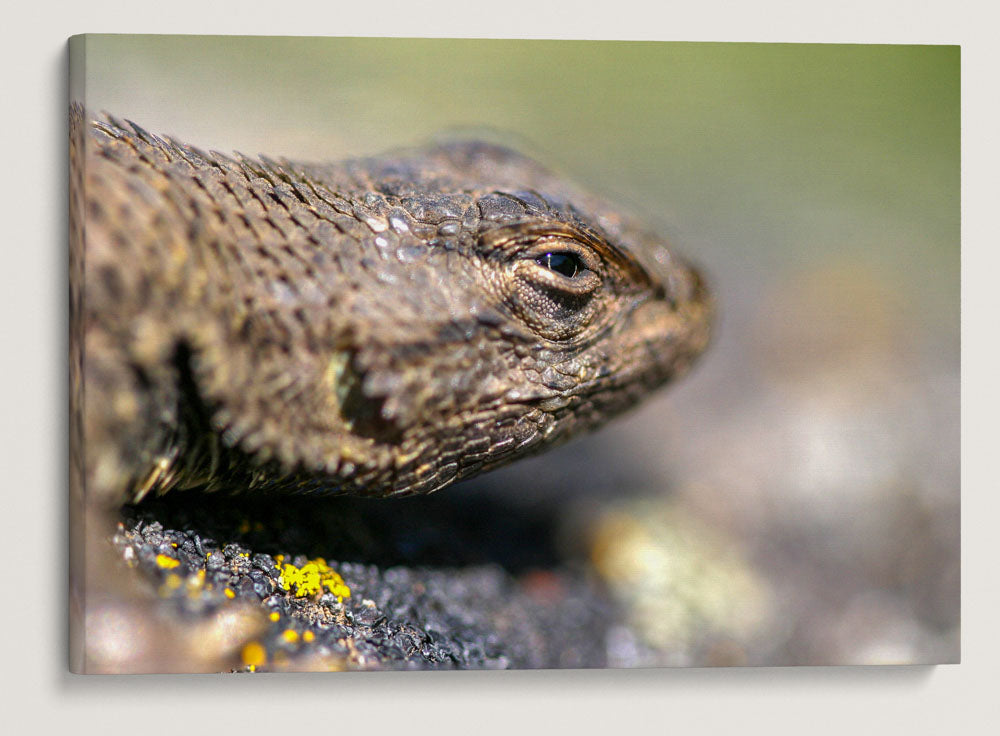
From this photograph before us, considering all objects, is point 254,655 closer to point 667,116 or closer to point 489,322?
point 489,322

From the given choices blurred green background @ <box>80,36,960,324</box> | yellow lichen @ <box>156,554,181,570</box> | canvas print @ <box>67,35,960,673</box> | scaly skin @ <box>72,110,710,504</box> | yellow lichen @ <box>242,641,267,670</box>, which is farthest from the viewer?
blurred green background @ <box>80,36,960,324</box>

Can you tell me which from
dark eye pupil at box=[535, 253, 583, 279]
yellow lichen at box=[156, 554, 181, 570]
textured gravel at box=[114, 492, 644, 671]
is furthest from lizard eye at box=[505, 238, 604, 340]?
yellow lichen at box=[156, 554, 181, 570]

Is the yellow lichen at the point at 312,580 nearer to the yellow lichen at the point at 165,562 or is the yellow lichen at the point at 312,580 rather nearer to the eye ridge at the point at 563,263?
the yellow lichen at the point at 165,562

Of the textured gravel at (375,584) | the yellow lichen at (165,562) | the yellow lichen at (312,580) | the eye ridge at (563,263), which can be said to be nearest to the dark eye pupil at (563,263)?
the eye ridge at (563,263)

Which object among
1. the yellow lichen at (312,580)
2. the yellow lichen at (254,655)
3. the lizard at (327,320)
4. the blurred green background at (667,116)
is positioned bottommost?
the yellow lichen at (254,655)

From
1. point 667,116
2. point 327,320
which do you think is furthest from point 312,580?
point 667,116

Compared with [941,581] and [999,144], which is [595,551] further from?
[999,144]

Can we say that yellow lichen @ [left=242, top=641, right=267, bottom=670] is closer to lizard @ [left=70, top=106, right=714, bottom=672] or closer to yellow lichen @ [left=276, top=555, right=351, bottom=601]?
yellow lichen @ [left=276, top=555, right=351, bottom=601]

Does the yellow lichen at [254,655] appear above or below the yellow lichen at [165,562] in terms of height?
below

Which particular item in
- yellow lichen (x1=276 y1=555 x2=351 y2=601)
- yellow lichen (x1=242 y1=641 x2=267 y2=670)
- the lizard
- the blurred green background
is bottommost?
yellow lichen (x1=242 y1=641 x2=267 y2=670)
